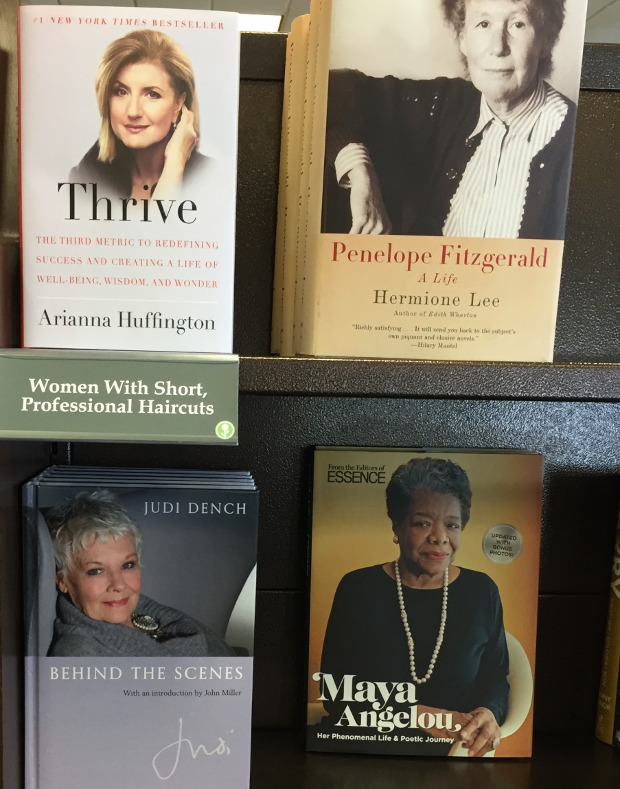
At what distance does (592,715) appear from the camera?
41.4 inches

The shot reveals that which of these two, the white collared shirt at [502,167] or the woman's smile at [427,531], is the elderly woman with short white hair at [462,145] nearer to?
the white collared shirt at [502,167]

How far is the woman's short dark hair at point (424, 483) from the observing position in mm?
987

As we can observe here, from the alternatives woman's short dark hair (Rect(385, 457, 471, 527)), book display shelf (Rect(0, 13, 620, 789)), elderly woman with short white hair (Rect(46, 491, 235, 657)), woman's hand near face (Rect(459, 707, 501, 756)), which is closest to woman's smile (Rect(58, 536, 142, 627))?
elderly woman with short white hair (Rect(46, 491, 235, 657))

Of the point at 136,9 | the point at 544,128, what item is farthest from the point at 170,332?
the point at 544,128

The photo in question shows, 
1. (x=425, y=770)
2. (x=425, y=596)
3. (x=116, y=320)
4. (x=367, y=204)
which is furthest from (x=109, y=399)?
(x=425, y=770)

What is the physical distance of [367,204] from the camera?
0.73 meters

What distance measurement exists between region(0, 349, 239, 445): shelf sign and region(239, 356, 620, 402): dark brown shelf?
0.19 ft

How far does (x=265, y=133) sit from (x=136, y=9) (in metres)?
0.29

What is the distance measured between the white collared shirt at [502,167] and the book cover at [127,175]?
24 cm

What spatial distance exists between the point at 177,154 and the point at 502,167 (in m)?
0.33

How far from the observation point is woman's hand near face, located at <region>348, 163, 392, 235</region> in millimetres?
725

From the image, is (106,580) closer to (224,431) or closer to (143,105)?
(224,431)

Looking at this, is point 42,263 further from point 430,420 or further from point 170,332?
point 430,420

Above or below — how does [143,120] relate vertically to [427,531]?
above
